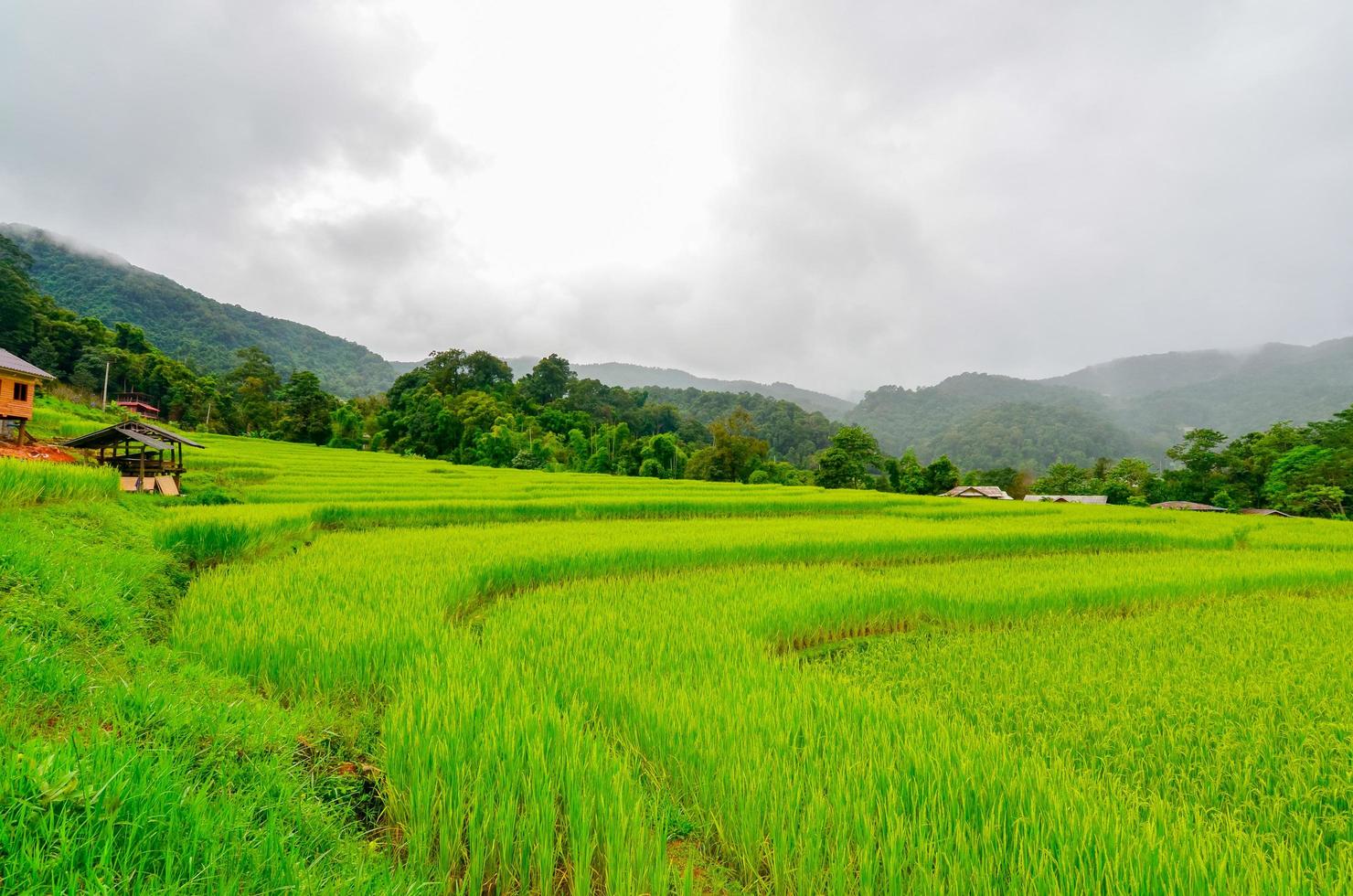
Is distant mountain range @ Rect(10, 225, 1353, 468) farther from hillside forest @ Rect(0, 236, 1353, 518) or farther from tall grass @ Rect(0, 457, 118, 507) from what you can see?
tall grass @ Rect(0, 457, 118, 507)

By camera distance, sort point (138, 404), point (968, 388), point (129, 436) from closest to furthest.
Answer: point (129, 436), point (138, 404), point (968, 388)

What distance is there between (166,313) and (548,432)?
3869 inches

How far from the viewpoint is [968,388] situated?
608 feet

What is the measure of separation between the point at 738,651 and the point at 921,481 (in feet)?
160

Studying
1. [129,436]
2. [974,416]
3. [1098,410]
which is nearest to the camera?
[129,436]

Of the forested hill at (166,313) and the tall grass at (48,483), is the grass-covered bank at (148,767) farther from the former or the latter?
the forested hill at (166,313)

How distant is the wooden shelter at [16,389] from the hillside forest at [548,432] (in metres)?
25.0

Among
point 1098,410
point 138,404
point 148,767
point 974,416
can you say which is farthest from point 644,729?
point 1098,410

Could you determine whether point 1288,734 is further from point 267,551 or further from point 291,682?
point 267,551

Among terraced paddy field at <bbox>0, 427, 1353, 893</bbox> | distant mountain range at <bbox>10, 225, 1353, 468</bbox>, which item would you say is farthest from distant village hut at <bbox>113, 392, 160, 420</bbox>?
terraced paddy field at <bbox>0, 427, 1353, 893</bbox>

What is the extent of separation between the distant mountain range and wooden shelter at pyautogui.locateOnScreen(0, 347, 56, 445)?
81470mm

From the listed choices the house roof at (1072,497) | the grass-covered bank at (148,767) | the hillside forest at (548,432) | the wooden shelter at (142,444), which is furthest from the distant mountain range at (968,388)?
the grass-covered bank at (148,767)

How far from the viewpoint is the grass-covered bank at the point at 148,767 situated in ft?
4.06

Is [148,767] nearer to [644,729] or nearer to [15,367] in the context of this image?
[644,729]
